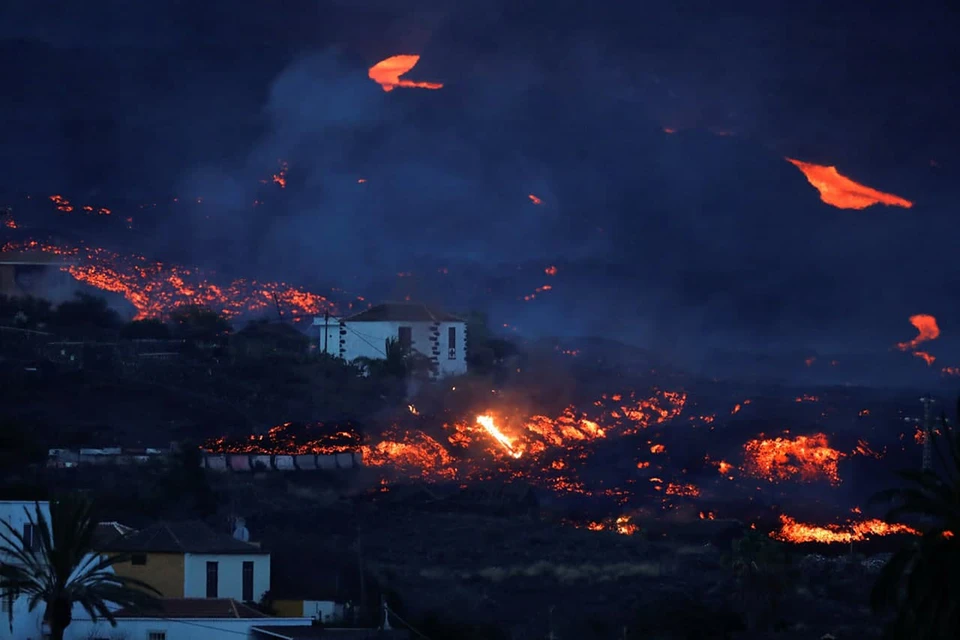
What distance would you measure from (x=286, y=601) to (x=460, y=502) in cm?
1791

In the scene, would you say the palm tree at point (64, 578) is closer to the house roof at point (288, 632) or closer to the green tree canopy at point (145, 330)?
the house roof at point (288, 632)

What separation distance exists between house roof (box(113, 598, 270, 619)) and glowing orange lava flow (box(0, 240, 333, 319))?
49272 mm

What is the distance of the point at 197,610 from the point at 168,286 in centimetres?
5404

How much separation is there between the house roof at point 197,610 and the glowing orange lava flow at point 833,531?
24.4 metres

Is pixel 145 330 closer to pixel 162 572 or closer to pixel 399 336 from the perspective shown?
pixel 399 336

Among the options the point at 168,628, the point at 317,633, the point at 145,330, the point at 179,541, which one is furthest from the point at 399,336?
the point at 168,628

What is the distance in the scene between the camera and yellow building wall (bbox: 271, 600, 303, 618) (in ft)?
161

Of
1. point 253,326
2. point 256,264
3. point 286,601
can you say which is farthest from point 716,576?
point 256,264

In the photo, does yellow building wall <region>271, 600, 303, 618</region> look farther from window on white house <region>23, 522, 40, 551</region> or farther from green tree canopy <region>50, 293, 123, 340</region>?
green tree canopy <region>50, 293, 123, 340</region>

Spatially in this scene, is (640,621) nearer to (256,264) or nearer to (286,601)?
(286,601)

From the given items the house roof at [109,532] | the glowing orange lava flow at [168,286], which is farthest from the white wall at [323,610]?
the glowing orange lava flow at [168,286]

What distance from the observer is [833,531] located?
216 ft

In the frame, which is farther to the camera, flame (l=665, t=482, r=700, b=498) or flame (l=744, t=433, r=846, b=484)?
flame (l=744, t=433, r=846, b=484)

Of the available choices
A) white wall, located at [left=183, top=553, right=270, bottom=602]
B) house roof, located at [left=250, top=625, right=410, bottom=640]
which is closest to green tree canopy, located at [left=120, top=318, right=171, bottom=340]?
white wall, located at [left=183, top=553, right=270, bottom=602]
